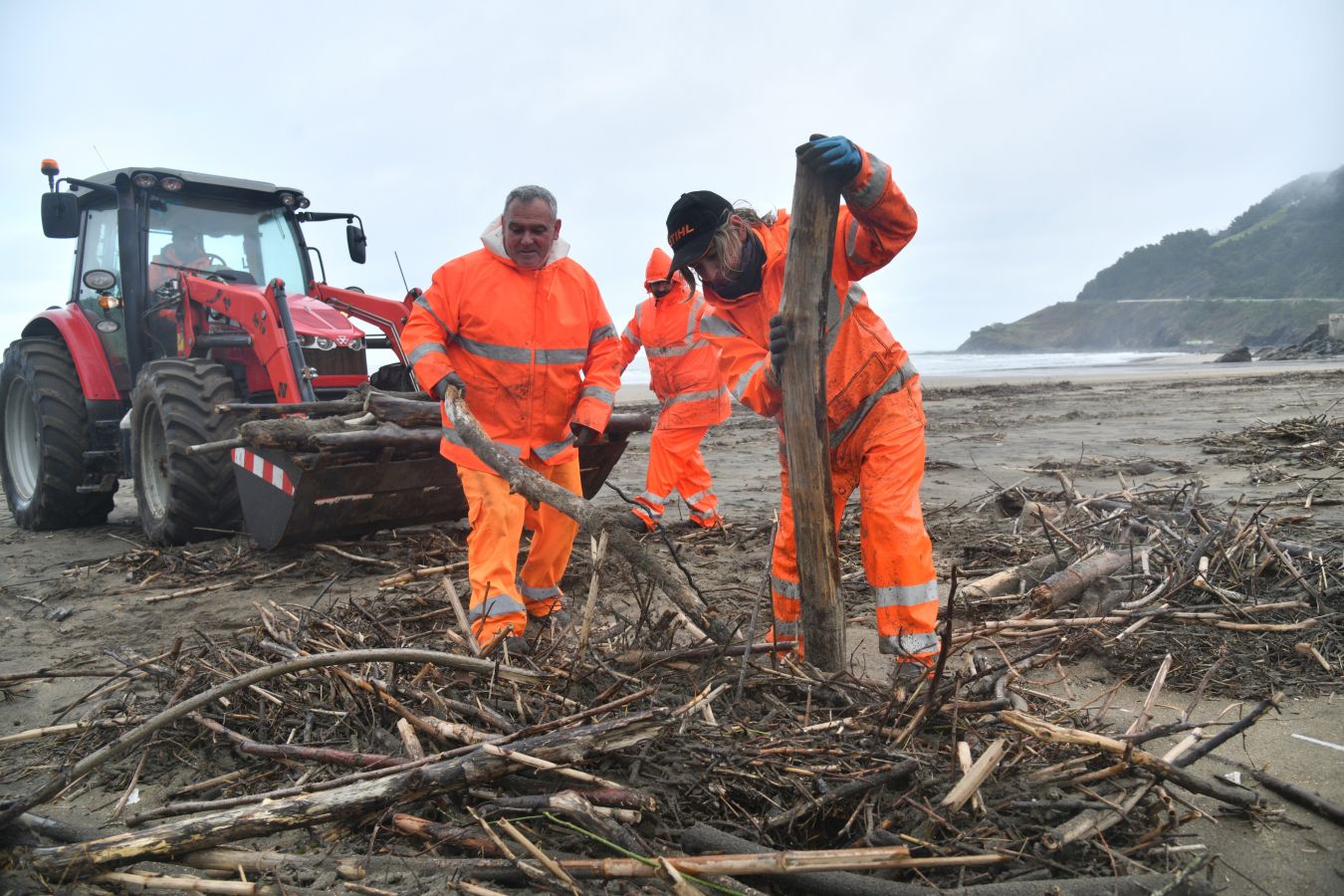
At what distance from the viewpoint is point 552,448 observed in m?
4.36

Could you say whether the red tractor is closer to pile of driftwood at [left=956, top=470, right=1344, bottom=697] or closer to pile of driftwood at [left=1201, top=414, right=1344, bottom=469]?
pile of driftwood at [left=956, top=470, right=1344, bottom=697]

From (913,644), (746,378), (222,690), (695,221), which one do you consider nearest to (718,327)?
(746,378)

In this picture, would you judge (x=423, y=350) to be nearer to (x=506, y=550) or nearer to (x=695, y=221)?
(x=506, y=550)

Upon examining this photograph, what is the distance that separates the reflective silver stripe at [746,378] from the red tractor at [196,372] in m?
2.43

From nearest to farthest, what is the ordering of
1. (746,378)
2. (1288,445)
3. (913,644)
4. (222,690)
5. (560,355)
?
(222,690)
(913,644)
(746,378)
(560,355)
(1288,445)

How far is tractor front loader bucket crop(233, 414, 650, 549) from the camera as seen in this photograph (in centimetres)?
523

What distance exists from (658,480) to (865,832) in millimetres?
5315

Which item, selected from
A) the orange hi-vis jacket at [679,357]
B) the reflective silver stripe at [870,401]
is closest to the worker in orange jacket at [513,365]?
the reflective silver stripe at [870,401]

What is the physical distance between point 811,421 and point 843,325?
570mm

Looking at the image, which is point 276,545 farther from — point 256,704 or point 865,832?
point 865,832

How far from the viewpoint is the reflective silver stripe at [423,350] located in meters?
3.96

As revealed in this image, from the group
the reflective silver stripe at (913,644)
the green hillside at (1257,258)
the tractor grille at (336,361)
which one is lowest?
the reflective silver stripe at (913,644)

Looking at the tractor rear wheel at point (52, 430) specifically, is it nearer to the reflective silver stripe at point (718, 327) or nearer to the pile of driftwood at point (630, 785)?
the pile of driftwood at point (630, 785)

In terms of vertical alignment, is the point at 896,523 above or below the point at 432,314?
below
